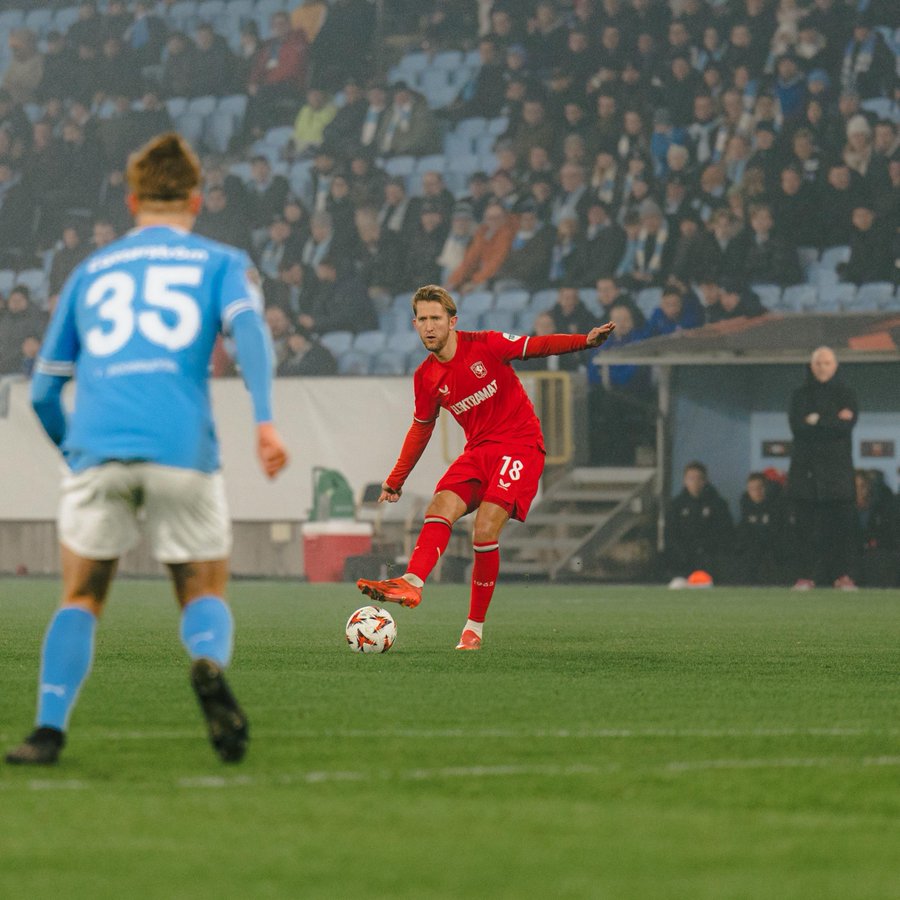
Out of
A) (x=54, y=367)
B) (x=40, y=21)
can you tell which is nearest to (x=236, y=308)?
(x=54, y=367)

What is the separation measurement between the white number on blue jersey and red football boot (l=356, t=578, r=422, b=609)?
4.36m

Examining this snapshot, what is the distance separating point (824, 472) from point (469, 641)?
8835 mm

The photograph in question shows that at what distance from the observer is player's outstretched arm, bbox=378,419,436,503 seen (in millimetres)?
10727

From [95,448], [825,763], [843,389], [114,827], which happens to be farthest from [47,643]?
[843,389]

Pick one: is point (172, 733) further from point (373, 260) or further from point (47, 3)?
point (47, 3)

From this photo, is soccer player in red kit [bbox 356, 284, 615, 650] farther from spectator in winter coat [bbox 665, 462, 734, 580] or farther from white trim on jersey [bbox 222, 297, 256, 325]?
spectator in winter coat [bbox 665, 462, 734, 580]

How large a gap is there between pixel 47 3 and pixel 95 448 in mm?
25587

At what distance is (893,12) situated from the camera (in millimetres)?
22281

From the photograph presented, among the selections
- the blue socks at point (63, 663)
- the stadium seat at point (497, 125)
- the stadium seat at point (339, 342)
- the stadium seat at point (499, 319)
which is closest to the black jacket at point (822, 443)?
the stadium seat at point (499, 319)

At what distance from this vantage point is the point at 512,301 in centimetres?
2269

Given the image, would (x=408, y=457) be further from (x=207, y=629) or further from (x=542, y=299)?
(x=542, y=299)

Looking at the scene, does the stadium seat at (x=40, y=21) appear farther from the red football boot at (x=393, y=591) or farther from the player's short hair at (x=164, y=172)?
the player's short hair at (x=164, y=172)

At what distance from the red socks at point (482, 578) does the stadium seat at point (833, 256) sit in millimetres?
11471

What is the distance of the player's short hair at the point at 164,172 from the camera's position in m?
5.62
